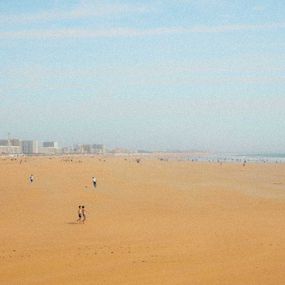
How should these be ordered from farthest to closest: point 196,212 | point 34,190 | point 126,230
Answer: point 34,190 → point 196,212 → point 126,230

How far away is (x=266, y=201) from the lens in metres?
29.6

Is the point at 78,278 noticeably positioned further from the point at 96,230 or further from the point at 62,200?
the point at 62,200

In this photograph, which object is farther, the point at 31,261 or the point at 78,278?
the point at 31,261

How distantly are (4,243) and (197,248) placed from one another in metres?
6.69

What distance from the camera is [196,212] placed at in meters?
24.5

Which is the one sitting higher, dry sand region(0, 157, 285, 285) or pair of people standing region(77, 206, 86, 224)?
pair of people standing region(77, 206, 86, 224)

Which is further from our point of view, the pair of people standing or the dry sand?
the pair of people standing

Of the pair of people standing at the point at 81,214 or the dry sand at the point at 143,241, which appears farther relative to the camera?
the pair of people standing at the point at 81,214

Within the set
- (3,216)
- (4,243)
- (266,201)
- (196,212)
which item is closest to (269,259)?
(4,243)

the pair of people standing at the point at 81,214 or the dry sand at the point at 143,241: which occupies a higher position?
the pair of people standing at the point at 81,214

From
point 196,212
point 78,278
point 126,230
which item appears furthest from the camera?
point 196,212

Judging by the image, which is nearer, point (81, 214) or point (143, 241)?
point (143, 241)

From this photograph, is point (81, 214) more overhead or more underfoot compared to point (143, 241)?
more overhead

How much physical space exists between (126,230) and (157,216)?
4.42 m
